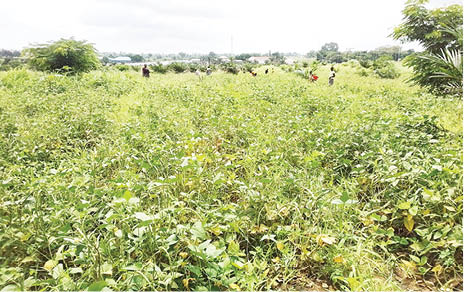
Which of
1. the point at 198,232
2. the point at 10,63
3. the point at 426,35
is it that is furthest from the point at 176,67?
the point at 198,232

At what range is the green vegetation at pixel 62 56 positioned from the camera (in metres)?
11.9

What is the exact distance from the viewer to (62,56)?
12.0m

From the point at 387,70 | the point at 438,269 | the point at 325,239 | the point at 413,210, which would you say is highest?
the point at 387,70

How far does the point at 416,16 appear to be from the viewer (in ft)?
28.3

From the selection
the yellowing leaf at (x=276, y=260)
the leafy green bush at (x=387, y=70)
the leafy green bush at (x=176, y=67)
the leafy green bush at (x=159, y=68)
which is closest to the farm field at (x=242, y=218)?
the yellowing leaf at (x=276, y=260)

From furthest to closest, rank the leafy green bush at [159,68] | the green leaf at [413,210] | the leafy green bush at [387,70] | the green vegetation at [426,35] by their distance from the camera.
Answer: the leafy green bush at [159,68]
the leafy green bush at [387,70]
the green vegetation at [426,35]
the green leaf at [413,210]

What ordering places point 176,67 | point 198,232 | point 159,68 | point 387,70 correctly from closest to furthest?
point 198,232
point 387,70
point 159,68
point 176,67

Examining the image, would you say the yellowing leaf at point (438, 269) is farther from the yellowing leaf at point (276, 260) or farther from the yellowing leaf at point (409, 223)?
the yellowing leaf at point (276, 260)

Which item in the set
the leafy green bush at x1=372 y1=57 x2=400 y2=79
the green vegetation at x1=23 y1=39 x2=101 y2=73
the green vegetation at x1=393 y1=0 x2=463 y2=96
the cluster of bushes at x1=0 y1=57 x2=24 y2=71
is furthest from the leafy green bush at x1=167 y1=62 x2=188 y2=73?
the green vegetation at x1=393 y1=0 x2=463 y2=96

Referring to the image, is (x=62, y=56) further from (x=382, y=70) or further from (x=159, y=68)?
(x=382, y=70)

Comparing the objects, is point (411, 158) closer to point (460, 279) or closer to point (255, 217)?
point (460, 279)

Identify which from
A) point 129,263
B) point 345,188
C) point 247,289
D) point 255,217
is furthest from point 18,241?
point 345,188

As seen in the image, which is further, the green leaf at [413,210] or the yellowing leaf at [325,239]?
the green leaf at [413,210]

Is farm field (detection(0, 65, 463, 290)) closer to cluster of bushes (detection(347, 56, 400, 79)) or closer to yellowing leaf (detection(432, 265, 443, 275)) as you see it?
yellowing leaf (detection(432, 265, 443, 275))
